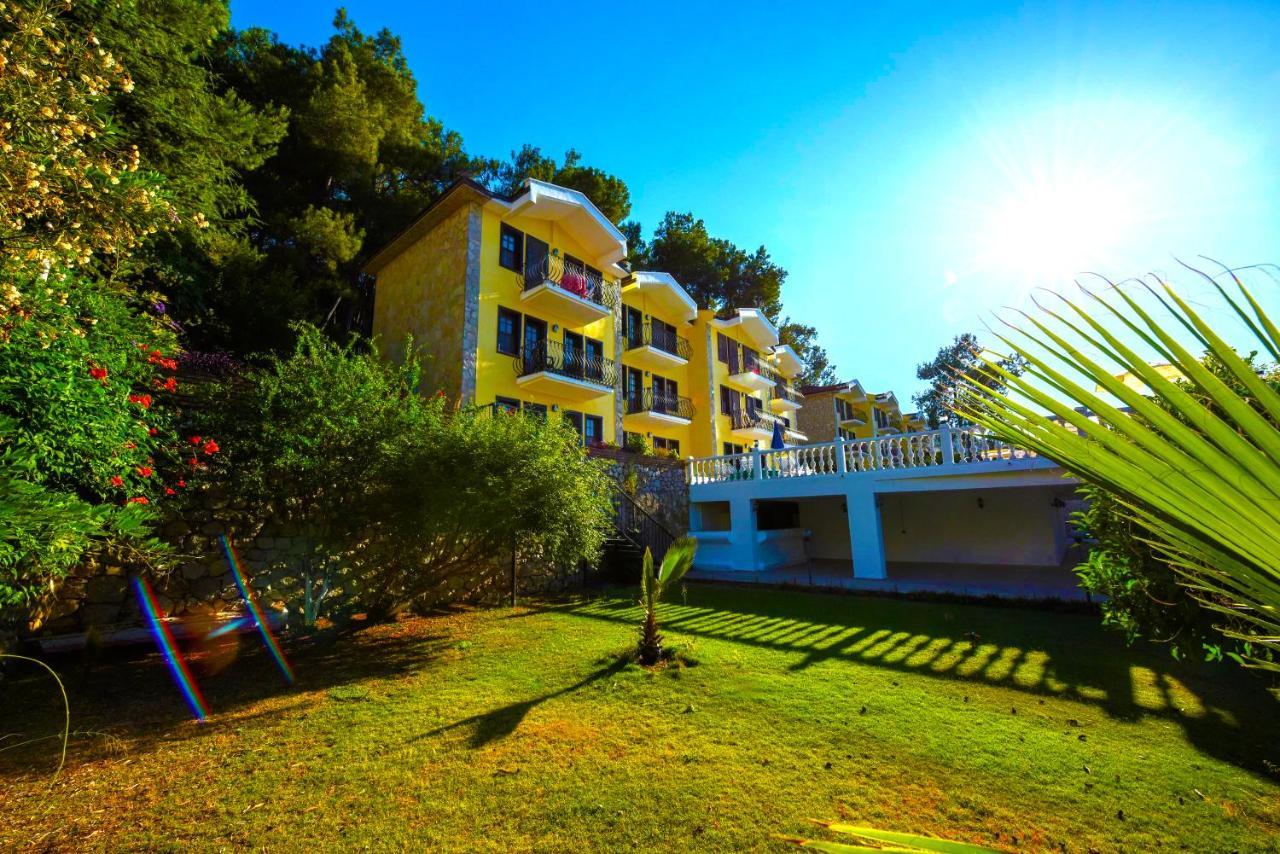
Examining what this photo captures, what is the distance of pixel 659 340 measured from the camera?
2414cm

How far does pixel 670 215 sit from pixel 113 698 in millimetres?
33020

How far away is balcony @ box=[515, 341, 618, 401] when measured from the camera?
55.7 feet

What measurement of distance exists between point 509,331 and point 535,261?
268 centimetres

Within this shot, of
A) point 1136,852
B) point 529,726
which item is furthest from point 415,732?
point 1136,852

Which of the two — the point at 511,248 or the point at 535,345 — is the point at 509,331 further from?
the point at 511,248

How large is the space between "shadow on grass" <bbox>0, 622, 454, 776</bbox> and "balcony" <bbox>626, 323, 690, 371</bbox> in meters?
16.0

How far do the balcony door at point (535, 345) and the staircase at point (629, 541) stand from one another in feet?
17.6

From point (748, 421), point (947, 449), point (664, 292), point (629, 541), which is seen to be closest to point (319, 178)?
point (664, 292)

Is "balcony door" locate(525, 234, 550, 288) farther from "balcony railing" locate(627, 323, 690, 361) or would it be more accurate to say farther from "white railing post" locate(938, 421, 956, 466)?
"white railing post" locate(938, 421, 956, 466)

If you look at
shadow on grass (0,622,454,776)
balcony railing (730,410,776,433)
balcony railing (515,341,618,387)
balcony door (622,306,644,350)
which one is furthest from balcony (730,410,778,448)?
shadow on grass (0,622,454,776)

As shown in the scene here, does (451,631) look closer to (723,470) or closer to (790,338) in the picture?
(723,470)

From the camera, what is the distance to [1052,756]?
411 centimetres

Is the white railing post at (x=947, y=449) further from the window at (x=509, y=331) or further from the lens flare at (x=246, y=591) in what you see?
the lens flare at (x=246, y=591)

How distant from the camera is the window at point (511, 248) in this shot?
17.4m
